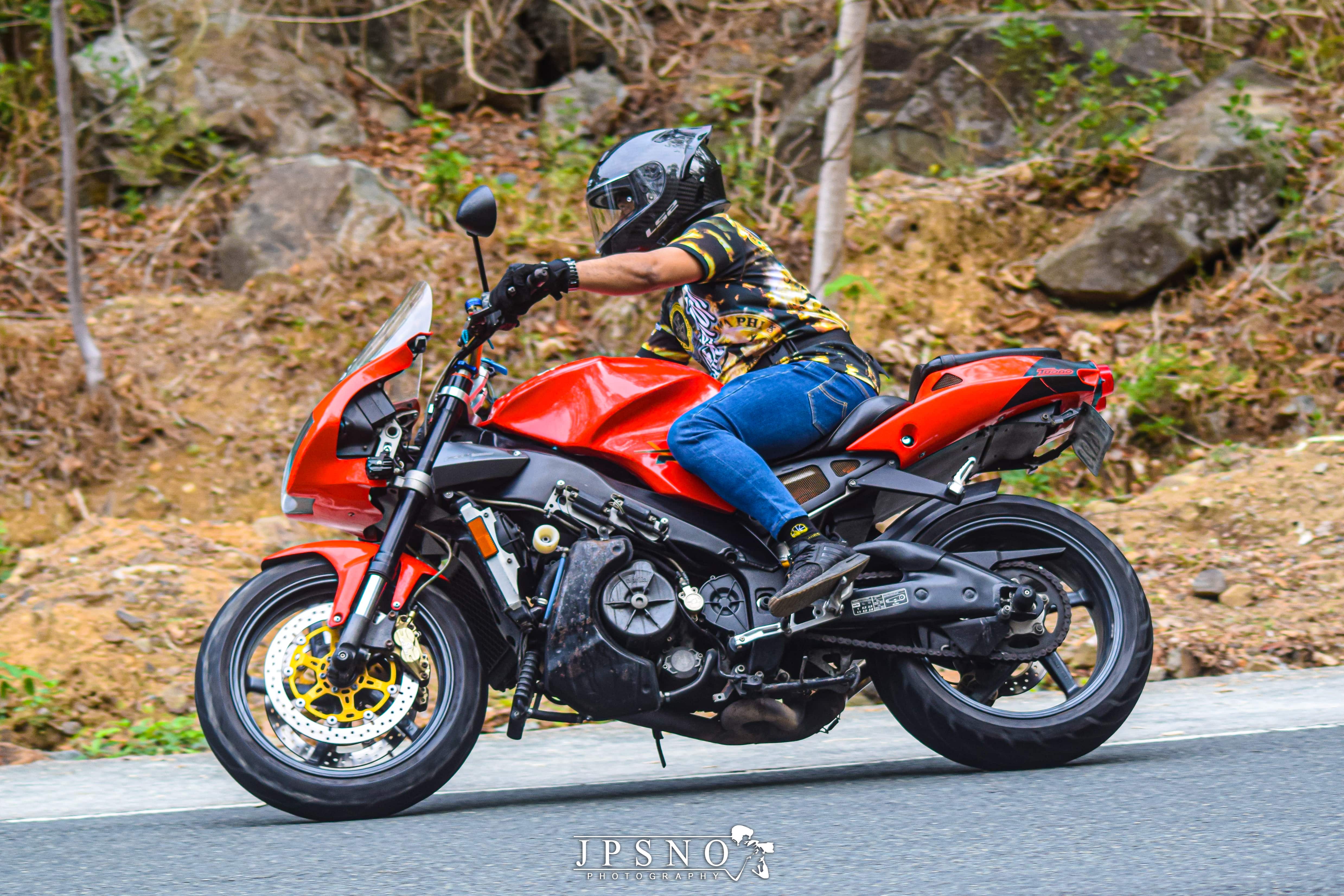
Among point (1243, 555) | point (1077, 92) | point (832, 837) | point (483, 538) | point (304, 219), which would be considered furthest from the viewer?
point (1077, 92)

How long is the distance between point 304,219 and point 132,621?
17.0 ft

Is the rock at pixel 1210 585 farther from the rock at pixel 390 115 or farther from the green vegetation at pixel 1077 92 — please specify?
the rock at pixel 390 115

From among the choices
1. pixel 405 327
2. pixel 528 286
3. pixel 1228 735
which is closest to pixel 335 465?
pixel 405 327

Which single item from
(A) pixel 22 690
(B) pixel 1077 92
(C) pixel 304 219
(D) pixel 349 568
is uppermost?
(B) pixel 1077 92

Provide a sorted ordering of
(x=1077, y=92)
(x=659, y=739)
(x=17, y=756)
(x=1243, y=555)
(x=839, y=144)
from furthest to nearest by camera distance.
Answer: (x=1077, y=92) < (x=839, y=144) < (x=1243, y=555) < (x=17, y=756) < (x=659, y=739)

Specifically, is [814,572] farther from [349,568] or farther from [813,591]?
[349,568]

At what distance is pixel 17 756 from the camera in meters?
5.52

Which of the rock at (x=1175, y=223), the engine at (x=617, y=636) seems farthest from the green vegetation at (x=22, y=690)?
the rock at (x=1175, y=223)

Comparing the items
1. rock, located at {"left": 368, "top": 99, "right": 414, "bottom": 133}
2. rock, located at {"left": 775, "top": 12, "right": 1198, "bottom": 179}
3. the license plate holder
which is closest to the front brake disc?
the license plate holder

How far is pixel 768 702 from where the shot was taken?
422cm

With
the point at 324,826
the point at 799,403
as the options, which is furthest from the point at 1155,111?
the point at 324,826

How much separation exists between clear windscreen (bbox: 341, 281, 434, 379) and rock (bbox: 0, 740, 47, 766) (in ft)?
8.21

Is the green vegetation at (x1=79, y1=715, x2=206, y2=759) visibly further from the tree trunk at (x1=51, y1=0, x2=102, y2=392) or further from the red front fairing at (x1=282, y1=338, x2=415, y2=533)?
the tree trunk at (x1=51, y1=0, x2=102, y2=392)

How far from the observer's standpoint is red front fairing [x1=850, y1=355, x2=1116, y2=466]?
4.32 metres
